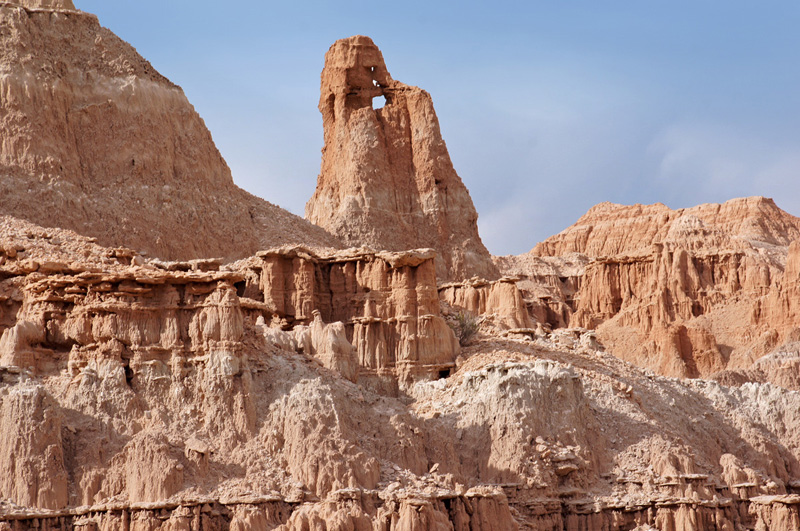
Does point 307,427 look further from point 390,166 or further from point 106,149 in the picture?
point 390,166

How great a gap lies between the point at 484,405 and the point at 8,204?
93.7 feet

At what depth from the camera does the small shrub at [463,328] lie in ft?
182

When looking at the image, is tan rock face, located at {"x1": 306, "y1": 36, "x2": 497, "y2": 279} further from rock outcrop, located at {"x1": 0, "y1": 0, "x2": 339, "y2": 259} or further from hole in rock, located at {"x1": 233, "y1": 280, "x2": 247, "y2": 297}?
hole in rock, located at {"x1": 233, "y1": 280, "x2": 247, "y2": 297}

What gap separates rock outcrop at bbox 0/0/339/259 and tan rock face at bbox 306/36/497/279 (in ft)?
51.9

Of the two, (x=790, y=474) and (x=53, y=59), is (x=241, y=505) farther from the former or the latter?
(x=53, y=59)

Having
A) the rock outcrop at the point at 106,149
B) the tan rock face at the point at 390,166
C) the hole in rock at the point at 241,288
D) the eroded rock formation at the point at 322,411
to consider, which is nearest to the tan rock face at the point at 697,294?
the tan rock face at the point at 390,166

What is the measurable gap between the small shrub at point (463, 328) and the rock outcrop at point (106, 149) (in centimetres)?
1798

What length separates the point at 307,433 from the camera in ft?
134

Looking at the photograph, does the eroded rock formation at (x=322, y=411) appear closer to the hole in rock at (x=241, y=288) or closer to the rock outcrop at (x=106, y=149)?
the rock outcrop at (x=106, y=149)

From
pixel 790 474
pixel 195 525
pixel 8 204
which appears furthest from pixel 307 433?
pixel 8 204

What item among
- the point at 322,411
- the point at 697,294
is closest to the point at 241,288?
the point at 322,411

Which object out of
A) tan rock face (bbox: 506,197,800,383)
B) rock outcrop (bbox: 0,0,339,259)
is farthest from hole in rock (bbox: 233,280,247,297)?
tan rock face (bbox: 506,197,800,383)

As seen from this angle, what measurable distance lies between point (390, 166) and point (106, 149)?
26672mm

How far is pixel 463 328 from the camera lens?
56375mm
